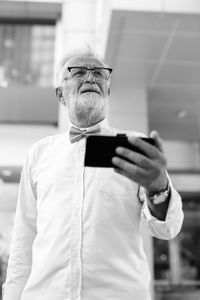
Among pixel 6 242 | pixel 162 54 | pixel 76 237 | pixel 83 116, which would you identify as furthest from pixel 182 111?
pixel 76 237

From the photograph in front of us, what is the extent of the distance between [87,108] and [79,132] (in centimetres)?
9

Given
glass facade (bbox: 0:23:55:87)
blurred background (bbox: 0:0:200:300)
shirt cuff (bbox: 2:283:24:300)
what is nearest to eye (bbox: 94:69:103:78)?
shirt cuff (bbox: 2:283:24:300)

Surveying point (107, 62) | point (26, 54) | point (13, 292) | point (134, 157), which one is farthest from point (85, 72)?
point (26, 54)

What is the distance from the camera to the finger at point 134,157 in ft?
2.85

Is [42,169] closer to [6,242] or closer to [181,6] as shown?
[181,6]

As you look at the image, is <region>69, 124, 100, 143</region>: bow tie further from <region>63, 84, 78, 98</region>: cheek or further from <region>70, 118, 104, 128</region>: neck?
<region>63, 84, 78, 98</region>: cheek

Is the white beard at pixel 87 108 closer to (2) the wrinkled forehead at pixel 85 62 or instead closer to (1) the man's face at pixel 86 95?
(1) the man's face at pixel 86 95

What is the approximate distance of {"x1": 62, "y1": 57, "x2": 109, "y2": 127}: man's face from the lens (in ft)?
4.58

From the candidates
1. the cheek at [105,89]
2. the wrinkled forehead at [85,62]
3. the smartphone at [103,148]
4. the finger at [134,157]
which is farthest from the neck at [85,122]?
the finger at [134,157]

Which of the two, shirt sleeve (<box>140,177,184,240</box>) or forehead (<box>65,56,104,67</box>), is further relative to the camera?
forehead (<box>65,56,104,67</box>)

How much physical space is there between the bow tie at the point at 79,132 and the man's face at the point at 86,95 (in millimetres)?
48

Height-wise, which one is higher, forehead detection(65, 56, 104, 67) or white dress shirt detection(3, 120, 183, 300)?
forehead detection(65, 56, 104, 67)

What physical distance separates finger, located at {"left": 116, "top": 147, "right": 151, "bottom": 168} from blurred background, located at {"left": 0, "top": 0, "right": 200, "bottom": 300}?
6.99ft

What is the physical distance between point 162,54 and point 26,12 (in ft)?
6.49
